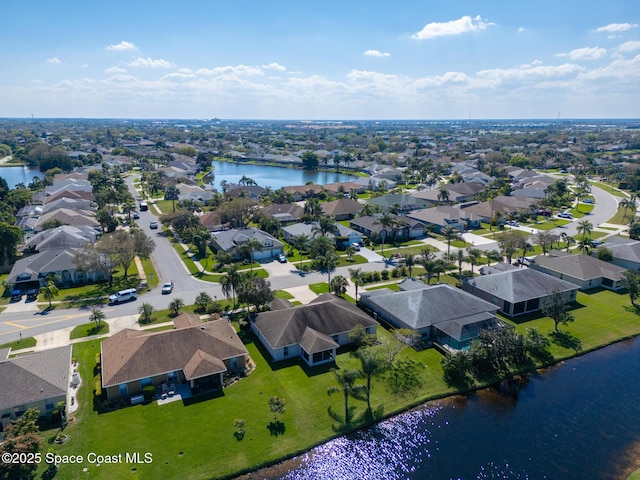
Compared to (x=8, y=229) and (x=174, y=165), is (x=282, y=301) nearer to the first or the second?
(x=8, y=229)

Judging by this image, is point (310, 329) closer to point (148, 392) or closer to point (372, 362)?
point (372, 362)

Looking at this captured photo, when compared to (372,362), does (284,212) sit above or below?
below

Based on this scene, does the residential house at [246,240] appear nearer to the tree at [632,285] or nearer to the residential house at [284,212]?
the residential house at [284,212]

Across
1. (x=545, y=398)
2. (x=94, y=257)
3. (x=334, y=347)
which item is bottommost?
(x=545, y=398)

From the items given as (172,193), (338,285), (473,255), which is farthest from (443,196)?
(172,193)

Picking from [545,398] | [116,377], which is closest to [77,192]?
[116,377]

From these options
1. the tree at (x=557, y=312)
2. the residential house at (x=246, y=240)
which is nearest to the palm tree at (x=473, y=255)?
the tree at (x=557, y=312)
